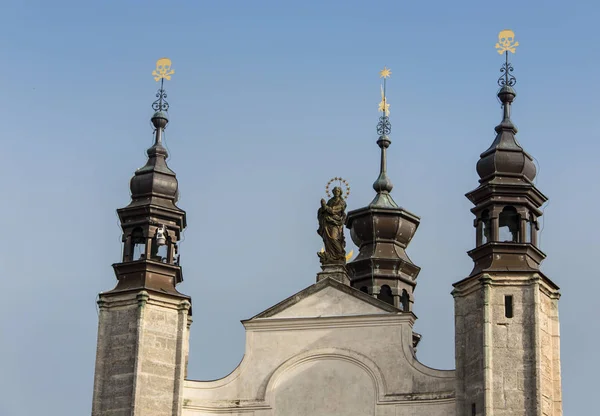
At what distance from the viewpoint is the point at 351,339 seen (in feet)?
140

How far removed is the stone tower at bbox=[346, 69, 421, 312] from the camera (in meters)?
50.9

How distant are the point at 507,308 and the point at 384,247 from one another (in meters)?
10.0

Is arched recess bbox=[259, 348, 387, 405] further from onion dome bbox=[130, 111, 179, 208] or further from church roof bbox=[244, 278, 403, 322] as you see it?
onion dome bbox=[130, 111, 179, 208]

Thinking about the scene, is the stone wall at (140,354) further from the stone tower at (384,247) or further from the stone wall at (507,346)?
the stone tower at (384,247)

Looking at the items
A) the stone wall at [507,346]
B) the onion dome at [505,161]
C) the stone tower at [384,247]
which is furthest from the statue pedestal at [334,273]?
the stone tower at [384,247]

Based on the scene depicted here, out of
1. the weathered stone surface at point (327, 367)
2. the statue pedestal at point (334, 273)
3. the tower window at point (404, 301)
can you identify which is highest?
the tower window at point (404, 301)

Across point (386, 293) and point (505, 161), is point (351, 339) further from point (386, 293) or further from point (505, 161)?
point (386, 293)

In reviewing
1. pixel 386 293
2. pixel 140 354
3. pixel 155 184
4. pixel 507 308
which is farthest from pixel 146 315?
pixel 386 293

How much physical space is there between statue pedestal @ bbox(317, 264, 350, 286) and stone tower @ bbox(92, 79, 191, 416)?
2.83 meters

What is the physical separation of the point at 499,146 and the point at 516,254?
8.20ft

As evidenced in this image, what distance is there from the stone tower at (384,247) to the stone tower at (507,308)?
7.77m

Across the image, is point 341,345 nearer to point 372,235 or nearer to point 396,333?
point 396,333

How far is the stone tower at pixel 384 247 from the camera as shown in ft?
167

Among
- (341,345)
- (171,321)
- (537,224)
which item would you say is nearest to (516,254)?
(537,224)
